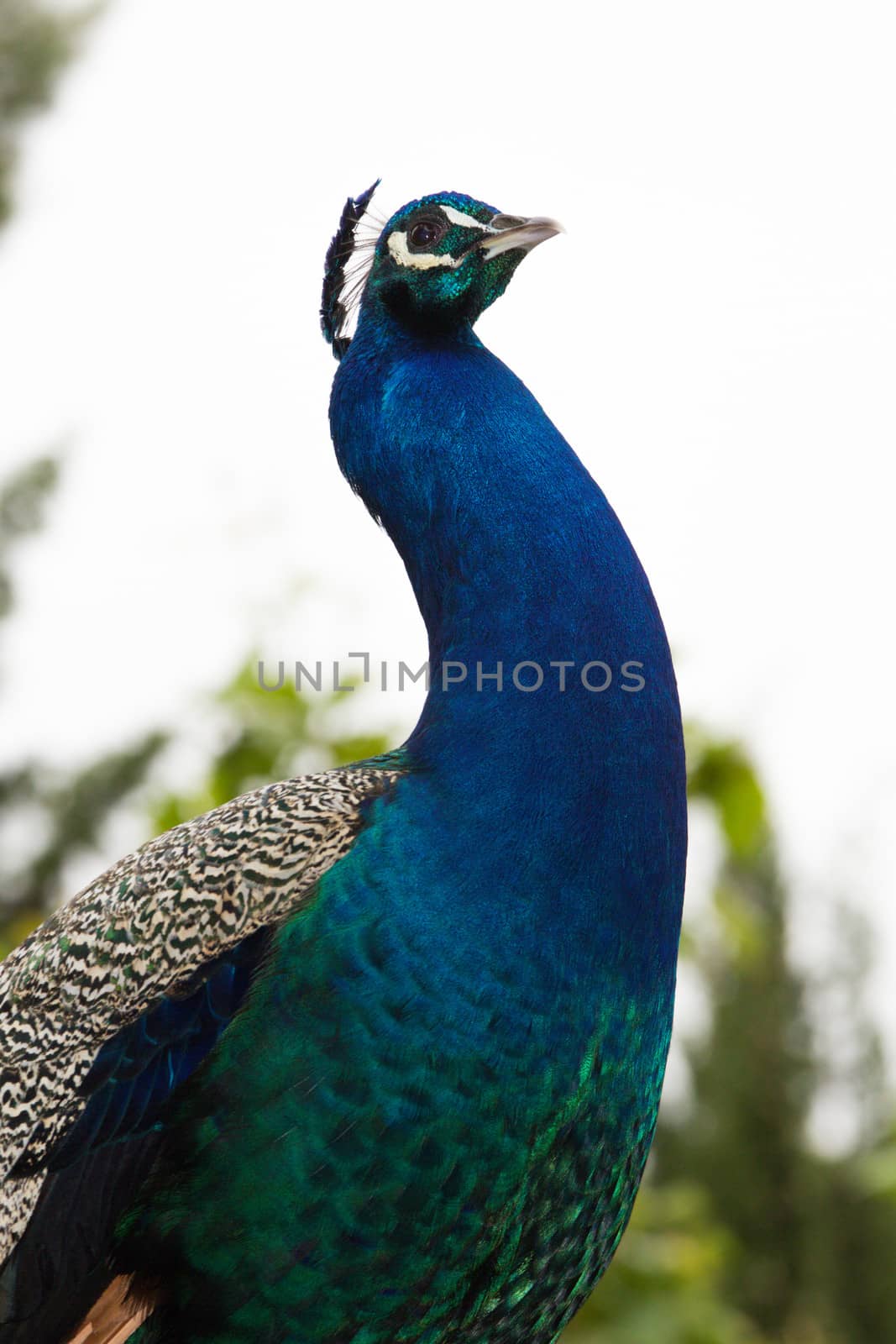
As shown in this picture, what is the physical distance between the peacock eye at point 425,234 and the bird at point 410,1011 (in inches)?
Answer: 20.1

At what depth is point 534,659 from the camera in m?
1.96

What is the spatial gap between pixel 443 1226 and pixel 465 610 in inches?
32.5

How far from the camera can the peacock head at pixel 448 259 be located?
2379 mm

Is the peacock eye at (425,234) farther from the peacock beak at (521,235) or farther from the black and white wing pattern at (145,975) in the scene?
the black and white wing pattern at (145,975)

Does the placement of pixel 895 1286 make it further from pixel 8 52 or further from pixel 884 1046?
pixel 8 52

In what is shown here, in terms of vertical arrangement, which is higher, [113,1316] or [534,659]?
[534,659]

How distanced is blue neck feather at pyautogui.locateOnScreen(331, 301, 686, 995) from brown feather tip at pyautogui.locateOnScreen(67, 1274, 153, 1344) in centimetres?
70

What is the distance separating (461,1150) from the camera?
1.72m

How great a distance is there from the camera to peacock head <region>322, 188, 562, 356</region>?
2.38 meters

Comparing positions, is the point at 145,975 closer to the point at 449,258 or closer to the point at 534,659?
the point at 534,659

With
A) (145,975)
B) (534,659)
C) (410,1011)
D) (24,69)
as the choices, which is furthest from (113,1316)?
(24,69)

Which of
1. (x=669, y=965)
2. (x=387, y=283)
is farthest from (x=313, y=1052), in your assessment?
(x=387, y=283)

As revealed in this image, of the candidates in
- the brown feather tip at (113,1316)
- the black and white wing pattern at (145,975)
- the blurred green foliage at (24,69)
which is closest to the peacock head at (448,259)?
the black and white wing pattern at (145,975)

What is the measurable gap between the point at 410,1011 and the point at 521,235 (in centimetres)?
135
